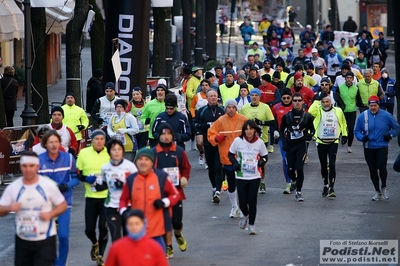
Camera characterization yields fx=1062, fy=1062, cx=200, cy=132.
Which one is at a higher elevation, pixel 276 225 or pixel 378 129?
pixel 378 129

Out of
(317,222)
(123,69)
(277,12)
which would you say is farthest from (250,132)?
(277,12)

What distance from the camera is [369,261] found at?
12.4 meters

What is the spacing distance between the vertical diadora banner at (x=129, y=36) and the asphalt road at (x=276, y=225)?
130 inches

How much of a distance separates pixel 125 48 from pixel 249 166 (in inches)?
338

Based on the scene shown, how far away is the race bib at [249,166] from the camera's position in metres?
13.9

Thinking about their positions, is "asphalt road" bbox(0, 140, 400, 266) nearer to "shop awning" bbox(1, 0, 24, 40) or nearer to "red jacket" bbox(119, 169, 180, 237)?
"red jacket" bbox(119, 169, 180, 237)

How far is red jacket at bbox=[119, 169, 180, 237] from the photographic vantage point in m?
10.5

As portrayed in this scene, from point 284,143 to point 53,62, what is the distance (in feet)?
85.2

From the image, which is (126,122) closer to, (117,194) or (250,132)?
(250,132)

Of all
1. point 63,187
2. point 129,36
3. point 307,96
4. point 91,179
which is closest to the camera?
point 63,187

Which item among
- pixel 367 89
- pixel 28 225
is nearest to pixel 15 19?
pixel 367 89

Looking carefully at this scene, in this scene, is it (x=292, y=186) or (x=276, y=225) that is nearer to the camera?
(x=276, y=225)

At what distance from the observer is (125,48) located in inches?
863

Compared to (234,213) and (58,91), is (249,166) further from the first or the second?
(58,91)
